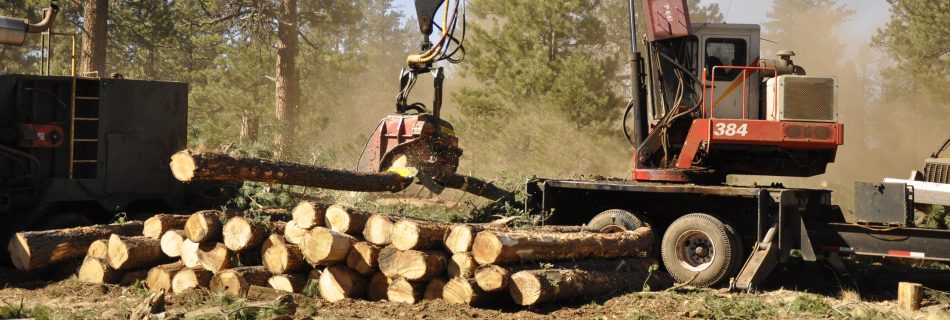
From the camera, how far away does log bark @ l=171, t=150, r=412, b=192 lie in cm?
1067

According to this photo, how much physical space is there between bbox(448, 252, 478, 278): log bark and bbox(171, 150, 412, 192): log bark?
321 centimetres

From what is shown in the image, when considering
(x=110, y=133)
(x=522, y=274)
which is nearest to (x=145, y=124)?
(x=110, y=133)

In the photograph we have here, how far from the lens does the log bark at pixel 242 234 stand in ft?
32.8

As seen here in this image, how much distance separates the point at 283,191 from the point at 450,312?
6.41m

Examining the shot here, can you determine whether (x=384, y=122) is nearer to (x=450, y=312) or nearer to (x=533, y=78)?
(x=450, y=312)

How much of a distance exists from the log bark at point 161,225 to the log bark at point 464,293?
12.1 feet

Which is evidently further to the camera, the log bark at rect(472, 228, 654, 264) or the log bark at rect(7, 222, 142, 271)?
the log bark at rect(7, 222, 142, 271)

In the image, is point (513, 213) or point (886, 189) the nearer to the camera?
point (886, 189)

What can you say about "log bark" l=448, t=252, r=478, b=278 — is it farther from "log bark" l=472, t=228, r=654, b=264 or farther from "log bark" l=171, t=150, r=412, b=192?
"log bark" l=171, t=150, r=412, b=192

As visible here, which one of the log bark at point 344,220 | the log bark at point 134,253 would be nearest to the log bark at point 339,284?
the log bark at point 344,220

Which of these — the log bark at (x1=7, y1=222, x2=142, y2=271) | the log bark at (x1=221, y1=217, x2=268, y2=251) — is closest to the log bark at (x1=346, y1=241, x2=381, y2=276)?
the log bark at (x1=221, y1=217, x2=268, y2=251)

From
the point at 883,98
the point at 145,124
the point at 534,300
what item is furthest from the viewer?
the point at 883,98

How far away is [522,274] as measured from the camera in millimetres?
9141

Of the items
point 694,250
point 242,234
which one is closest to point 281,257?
point 242,234
